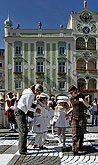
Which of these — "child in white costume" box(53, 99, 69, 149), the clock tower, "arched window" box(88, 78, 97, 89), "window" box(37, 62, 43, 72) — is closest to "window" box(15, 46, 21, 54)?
"window" box(37, 62, 43, 72)

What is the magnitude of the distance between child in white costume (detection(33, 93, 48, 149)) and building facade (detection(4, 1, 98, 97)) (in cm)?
3125

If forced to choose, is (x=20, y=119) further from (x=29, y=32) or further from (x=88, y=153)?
(x=29, y=32)

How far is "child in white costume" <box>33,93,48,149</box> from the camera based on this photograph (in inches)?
262

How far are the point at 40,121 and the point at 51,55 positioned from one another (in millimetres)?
32659

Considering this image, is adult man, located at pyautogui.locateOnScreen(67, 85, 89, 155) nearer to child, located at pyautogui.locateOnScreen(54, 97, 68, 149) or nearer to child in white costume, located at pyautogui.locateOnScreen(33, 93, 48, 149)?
child, located at pyautogui.locateOnScreen(54, 97, 68, 149)

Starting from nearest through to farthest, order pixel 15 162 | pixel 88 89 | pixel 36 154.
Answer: pixel 15 162 < pixel 36 154 < pixel 88 89

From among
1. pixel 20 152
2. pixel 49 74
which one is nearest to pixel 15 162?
pixel 20 152

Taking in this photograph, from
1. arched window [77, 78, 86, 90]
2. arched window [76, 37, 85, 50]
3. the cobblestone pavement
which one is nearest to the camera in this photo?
the cobblestone pavement

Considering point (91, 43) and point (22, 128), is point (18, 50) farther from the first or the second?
point (22, 128)

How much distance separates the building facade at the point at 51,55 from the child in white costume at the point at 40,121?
31248 mm

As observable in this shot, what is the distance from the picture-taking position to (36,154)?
629 centimetres

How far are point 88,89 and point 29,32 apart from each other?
45.4ft

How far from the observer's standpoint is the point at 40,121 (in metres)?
6.70

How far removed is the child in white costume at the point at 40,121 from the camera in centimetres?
665
